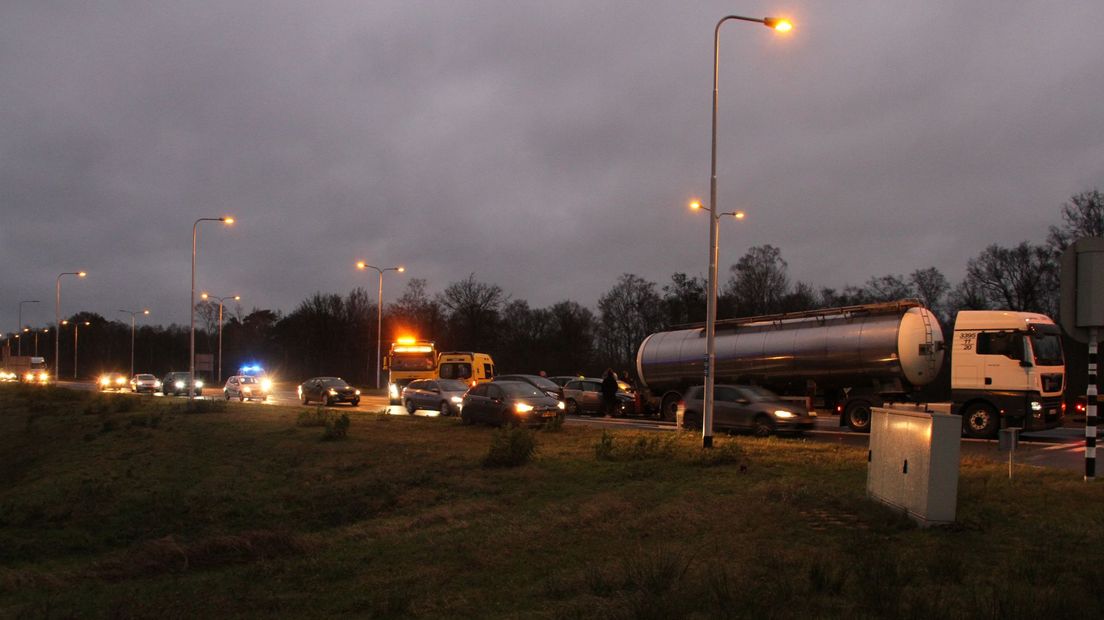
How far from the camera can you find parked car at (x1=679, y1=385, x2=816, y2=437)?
21078mm

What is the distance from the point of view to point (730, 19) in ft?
56.8

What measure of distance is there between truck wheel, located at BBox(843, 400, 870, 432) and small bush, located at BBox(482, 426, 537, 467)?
11.9m

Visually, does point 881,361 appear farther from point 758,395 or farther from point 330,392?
point 330,392

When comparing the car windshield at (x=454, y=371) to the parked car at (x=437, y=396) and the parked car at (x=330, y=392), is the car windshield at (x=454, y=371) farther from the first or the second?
the parked car at (x=437, y=396)

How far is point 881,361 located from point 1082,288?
A: 11759mm

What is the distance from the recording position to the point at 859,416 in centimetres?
2423

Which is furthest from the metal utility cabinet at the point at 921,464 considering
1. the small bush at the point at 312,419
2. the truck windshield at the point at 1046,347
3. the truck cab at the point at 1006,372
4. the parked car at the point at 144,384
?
the parked car at the point at 144,384

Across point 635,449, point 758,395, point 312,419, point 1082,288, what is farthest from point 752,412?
point 312,419

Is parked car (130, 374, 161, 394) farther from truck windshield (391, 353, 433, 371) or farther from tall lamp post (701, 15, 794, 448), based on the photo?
tall lamp post (701, 15, 794, 448)

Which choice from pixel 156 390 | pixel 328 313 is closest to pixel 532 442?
pixel 156 390

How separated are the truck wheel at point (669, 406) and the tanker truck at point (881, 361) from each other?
4 centimetres

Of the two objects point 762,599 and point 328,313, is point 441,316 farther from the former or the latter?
point 762,599

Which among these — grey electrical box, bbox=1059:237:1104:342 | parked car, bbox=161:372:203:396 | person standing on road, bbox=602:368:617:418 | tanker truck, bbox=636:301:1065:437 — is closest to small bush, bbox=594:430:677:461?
grey electrical box, bbox=1059:237:1104:342

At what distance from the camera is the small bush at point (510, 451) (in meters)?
16.8
